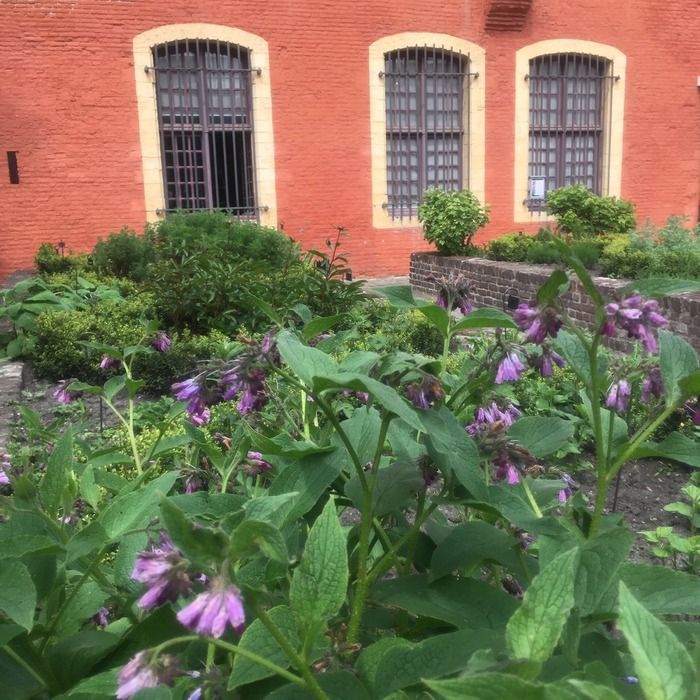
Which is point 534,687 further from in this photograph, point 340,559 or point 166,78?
point 166,78

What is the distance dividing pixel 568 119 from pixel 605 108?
2.36 ft

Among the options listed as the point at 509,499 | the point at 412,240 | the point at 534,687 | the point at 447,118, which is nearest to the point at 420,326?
the point at 509,499

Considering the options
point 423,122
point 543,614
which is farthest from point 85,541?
point 423,122

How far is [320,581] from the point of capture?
0.80m

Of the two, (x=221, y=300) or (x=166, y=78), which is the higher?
(x=166, y=78)

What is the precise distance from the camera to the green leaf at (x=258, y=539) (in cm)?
64

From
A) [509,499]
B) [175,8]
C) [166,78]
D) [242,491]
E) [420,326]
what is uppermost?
[175,8]

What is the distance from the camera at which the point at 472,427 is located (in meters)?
1.33

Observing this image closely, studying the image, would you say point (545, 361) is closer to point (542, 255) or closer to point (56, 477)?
point (56, 477)

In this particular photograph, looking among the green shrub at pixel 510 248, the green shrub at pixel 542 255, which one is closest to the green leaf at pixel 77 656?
the green shrub at pixel 542 255

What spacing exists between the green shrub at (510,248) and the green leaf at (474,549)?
849cm

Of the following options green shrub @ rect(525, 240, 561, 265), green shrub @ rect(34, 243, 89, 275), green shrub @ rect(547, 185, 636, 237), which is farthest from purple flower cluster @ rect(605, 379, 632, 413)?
green shrub @ rect(547, 185, 636, 237)

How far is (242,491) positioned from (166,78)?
10658 mm

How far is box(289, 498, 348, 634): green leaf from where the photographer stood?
2.60 feet
